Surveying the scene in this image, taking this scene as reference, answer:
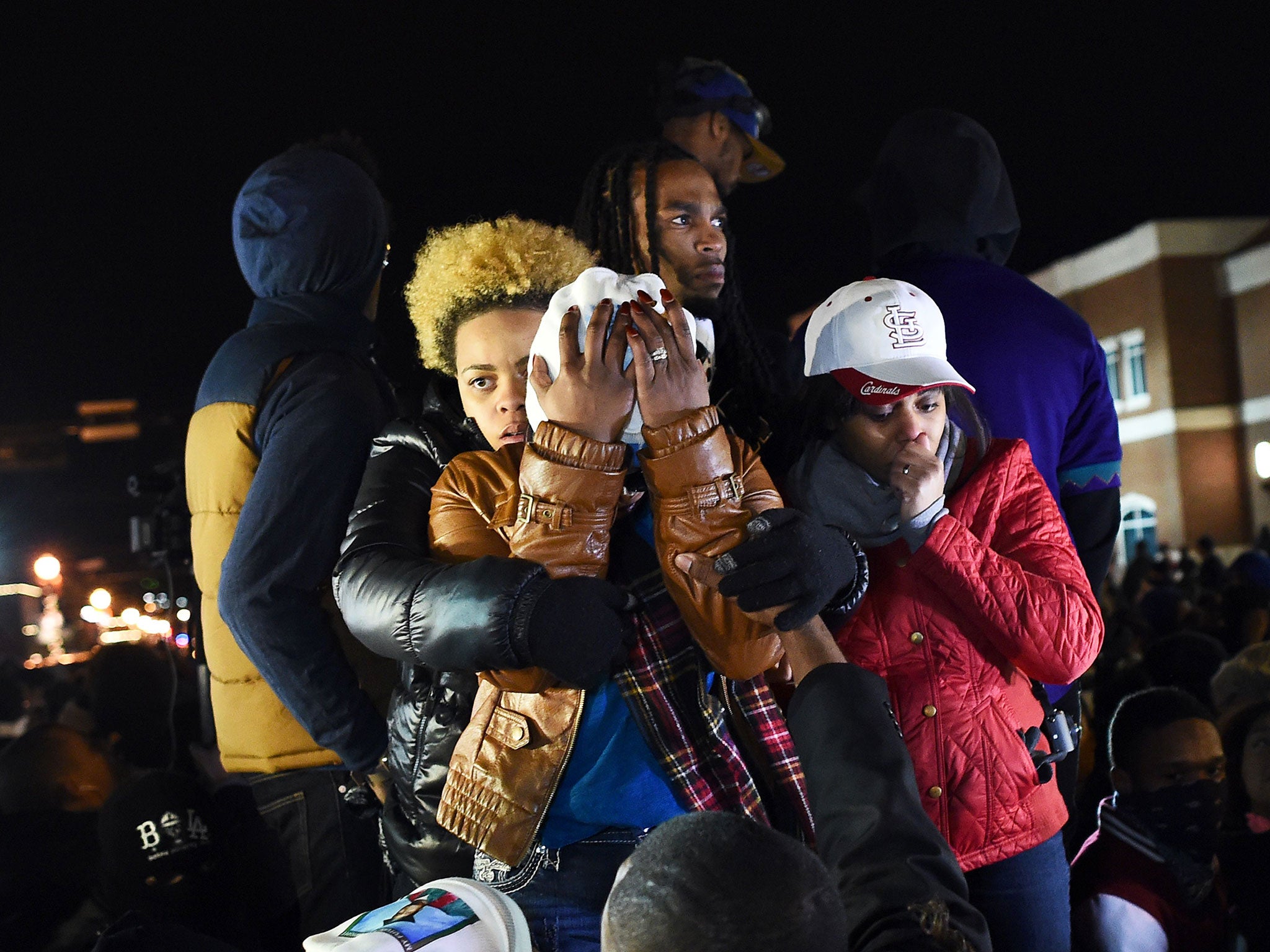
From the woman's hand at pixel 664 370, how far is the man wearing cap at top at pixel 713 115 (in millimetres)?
2248

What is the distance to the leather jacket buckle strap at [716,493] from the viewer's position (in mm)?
1788

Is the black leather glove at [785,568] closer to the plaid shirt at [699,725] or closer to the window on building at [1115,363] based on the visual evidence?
the plaid shirt at [699,725]

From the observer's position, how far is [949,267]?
9.57 ft

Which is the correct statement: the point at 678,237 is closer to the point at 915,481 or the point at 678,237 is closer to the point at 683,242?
the point at 683,242

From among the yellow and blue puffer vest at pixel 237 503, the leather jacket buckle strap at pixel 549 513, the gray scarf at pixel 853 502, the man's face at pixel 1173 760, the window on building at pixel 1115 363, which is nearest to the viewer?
the leather jacket buckle strap at pixel 549 513

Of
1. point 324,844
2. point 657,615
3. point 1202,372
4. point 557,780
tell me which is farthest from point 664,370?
point 1202,372

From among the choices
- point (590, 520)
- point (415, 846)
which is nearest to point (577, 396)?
point (590, 520)

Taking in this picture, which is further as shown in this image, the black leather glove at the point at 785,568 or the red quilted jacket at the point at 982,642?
the red quilted jacket at the point at 982,642

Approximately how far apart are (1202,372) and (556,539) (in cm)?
2995

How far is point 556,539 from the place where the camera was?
1772 mm

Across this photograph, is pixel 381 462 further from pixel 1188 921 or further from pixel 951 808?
pixel 1188 921

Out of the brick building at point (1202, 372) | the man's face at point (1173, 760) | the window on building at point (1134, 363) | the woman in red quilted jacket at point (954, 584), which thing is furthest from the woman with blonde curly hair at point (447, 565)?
the window on building at point (1134, 363)

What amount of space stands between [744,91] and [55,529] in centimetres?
4162

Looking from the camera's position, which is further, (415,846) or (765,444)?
(765,444)
